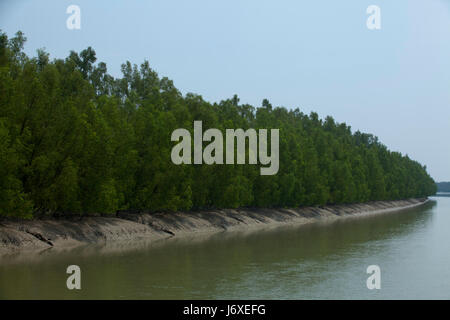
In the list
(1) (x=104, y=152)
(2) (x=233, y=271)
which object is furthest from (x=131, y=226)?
(2) (x=233, y=271)

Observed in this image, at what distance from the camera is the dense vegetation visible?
111 ft

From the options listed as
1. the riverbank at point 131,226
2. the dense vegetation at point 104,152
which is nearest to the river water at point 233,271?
the riverbank at point 131,226

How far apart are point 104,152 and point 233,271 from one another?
1594cm

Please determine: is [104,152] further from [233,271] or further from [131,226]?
[233,271]

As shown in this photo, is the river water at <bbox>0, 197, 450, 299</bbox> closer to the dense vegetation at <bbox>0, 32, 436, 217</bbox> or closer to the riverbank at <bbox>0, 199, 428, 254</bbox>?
the riverbank at <bbox>0, 199, 428, 254</bbox>

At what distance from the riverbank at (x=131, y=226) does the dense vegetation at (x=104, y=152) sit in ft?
3.81

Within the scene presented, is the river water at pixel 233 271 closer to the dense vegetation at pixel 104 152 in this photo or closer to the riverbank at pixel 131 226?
the riverbank at pixel 131 226

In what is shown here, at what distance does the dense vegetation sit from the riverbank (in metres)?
1.16

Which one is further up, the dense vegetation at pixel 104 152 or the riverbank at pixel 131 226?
the dense vegetation at pixel 104 152

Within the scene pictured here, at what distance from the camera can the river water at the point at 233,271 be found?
72.6 feet

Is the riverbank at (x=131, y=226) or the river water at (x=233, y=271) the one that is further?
the riverbank at (x=131, y=226)

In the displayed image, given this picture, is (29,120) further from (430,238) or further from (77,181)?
(430,238)

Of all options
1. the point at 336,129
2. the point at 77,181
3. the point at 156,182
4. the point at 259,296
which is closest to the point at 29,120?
the point at 77,181

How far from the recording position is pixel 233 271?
2794cm
